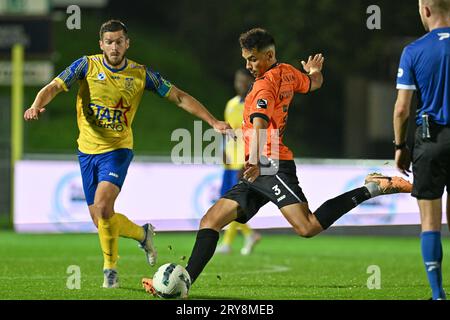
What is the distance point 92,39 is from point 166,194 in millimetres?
17194

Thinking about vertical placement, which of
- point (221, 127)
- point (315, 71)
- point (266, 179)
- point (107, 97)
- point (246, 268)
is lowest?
point (246, 268)

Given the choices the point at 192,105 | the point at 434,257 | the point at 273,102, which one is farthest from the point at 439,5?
the point at 192,105

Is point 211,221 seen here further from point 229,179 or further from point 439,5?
point 229,179

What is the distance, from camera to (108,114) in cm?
976

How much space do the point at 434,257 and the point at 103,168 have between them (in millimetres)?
3170

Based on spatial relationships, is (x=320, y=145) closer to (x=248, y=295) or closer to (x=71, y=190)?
(x=71, y=190)

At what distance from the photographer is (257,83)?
8891 millimetres

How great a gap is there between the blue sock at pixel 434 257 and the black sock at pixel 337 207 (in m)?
1.34

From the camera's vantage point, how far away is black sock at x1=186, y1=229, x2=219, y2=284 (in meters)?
8.75

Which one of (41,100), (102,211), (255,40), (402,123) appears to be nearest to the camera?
(402,123)

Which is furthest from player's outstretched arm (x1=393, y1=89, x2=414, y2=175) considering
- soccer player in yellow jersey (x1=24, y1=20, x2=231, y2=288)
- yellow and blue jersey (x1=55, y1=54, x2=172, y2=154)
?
yellow and blue jersey (x1=55, y1=54, x2=172, y2=154)

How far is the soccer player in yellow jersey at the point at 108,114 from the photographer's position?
961cm

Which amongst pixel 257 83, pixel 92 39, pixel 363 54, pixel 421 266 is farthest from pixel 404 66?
pixel 92 39

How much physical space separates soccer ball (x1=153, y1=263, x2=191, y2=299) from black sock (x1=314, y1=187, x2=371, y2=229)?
4.20ft
